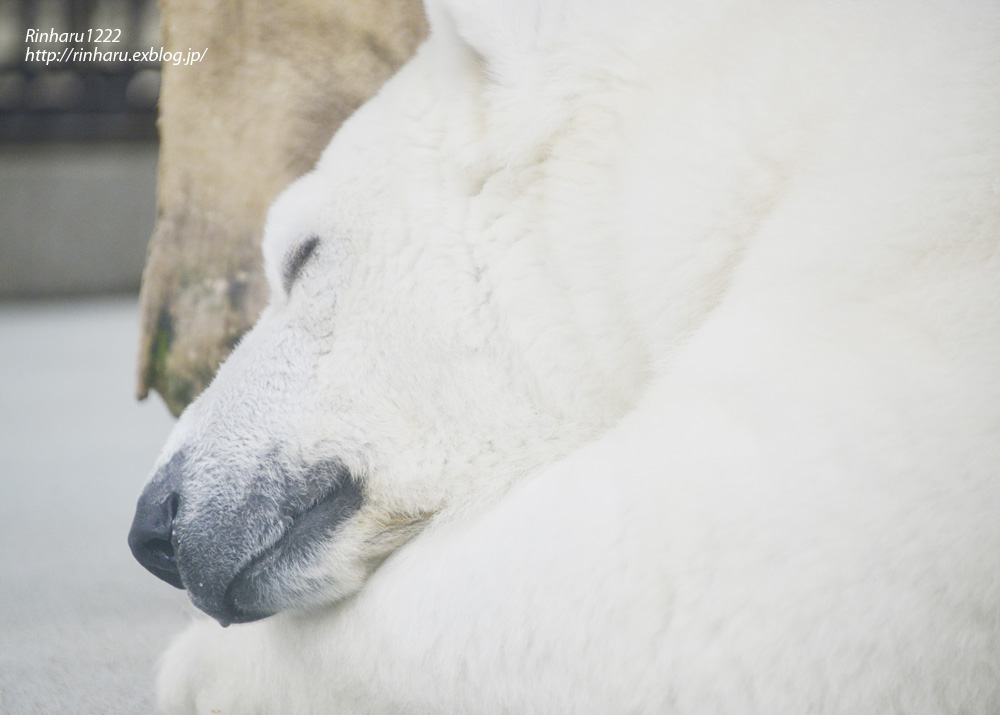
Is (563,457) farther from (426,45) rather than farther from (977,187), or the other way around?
(426,45)

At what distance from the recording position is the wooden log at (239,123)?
7.01 ft

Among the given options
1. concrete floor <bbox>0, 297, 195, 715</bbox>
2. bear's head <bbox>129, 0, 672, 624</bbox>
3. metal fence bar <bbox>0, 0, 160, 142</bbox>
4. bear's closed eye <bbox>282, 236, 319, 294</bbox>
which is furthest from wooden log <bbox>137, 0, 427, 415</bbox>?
metal fence bar <bbox>0, 0, 160, 142</bbox>

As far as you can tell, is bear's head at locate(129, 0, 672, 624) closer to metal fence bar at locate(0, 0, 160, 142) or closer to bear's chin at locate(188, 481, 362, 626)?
bear's chin at locate(188, 481, 362, 626)

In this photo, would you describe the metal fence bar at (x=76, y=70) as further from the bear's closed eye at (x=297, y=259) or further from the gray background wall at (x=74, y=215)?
the bear's closed eye at (x=297, y=259)

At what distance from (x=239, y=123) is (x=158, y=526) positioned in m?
1.33

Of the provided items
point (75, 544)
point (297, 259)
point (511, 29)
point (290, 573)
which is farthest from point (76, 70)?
point (290, 573)

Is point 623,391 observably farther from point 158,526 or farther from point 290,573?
point 158,526

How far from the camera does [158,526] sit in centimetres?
110

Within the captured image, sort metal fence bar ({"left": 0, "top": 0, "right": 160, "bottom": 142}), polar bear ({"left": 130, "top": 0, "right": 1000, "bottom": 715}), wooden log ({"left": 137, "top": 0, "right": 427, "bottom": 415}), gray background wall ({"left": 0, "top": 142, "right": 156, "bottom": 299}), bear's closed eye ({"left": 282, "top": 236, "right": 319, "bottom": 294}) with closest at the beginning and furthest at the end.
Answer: polar bear ({"left": 130, "top": 0, "right": 1000, "bottom": 715})
bear's closed eye ({"left": 282, "top": 236, "right": 319, "bottom": 294})
wooden log ({"left": 137, "top": 0, "right": 427, "bottom": 415})
metal fence bar ({"left": 0, "top": 0, "right": 160, "bottom": 142})
gray background wall ({"left": 0, "top": 142, "right": 156, "bottom": 299})

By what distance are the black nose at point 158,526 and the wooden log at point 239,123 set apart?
1020mm

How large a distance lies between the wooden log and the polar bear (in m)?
0.91

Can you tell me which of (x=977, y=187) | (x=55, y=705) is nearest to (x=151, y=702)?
(x=55, y=705)

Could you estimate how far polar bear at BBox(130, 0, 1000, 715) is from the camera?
71 cm

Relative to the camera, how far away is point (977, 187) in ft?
2.68
